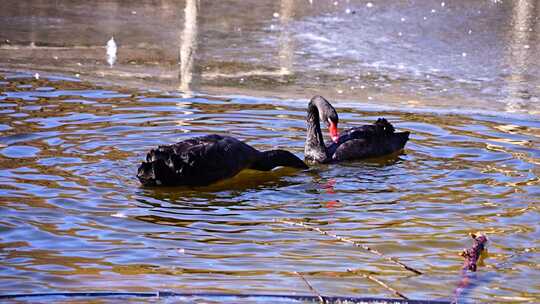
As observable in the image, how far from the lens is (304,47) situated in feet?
41.7

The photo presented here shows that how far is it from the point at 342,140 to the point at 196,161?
169 cm

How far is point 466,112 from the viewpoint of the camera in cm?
992

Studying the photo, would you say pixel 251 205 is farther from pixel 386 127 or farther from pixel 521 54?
pixel 521 54

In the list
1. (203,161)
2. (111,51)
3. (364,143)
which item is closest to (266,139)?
(364,143)

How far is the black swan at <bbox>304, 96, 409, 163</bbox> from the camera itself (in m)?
8.41

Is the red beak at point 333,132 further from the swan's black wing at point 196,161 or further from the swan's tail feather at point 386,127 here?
the swan's black wing at point 196,161

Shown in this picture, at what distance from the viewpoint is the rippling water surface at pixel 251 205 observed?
5055 mm

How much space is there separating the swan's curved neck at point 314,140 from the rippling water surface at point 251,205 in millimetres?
125

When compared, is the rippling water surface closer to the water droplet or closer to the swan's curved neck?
the swan's curved neck

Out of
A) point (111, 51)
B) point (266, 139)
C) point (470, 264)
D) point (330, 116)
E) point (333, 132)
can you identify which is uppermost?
point (111, 51)

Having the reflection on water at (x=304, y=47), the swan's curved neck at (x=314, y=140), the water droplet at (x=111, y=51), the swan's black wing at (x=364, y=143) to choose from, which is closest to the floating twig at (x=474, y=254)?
the swan's curved neck at (x=314, y=140)

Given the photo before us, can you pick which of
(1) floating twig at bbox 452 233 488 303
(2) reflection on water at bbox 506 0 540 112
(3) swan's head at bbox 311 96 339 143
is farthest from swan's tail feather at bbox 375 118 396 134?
(1) floating twig at bbox 452 233 488 303

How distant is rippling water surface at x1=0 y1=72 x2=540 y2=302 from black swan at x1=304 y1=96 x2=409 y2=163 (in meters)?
0.11

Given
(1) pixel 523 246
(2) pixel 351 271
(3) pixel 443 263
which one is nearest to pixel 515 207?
(1) pixel 523 246
